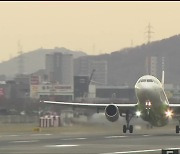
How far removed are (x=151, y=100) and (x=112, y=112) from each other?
14.5ft

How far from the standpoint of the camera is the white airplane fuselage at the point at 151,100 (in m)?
53.7

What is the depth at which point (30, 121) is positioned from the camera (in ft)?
269

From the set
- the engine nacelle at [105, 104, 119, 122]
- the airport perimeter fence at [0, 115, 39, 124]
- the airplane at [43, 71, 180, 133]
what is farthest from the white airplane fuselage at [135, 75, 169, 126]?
the airport perimeter fence at [0, 115, 39, 124]

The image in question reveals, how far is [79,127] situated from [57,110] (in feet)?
60.1

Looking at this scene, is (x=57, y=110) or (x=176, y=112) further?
(x=57, y=110)

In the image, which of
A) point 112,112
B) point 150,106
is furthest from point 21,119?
point 150,106

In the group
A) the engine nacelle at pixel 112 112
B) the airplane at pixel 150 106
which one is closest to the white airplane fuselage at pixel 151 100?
Result: the airplane at pixel 150 106

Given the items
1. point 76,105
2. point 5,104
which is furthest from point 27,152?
point 5,104

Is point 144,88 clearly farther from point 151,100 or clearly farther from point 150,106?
point 150,106

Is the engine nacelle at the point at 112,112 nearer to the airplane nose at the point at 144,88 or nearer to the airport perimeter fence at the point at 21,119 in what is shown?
the airplane nose at the point at 144,88

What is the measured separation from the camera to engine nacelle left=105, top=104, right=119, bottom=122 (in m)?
56.5

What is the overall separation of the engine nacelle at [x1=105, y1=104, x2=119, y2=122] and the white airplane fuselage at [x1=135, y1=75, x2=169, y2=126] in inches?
111

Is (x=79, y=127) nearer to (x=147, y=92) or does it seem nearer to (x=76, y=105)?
(x=76, y=105)

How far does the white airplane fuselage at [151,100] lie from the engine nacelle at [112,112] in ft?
9.21
